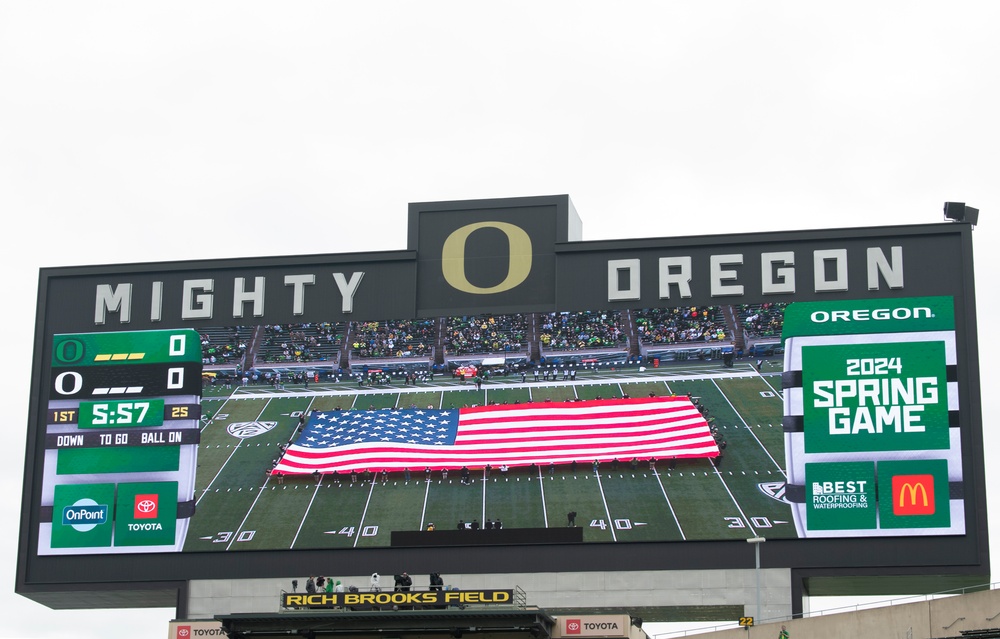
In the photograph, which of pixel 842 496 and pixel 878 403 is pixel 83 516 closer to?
pixel 842 496

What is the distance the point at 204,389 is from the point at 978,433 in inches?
1147

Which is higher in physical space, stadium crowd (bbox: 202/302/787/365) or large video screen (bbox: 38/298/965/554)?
stadium crowd (bbox: 202/302/787/365)

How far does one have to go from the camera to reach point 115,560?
196 ft

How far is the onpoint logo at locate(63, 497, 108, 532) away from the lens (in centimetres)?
A: 6009

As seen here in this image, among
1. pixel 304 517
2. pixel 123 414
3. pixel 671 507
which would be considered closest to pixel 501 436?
pixel 671 507

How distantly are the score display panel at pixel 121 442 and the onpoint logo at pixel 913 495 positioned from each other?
85.2 feet

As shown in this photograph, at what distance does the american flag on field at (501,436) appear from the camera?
5844 cm

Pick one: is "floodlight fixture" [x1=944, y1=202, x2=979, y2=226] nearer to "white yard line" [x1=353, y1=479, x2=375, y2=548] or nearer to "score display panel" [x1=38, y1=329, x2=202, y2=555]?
"white yard line" [x1=353, y1=479, x2=375, y2=548]

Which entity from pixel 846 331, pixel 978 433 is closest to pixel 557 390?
pixel 846 331

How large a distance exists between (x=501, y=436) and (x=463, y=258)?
7939 mm

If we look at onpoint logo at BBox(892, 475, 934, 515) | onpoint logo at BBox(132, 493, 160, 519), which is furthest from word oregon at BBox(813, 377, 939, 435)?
onpoint logo at BBox(132, 493, 160, 519)

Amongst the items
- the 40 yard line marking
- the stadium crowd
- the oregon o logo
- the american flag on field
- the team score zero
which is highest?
the oregon o logo

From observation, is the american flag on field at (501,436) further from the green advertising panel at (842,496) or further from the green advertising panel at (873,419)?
the green advertising panel at (842,496)

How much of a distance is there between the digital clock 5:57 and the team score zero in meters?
26.3
